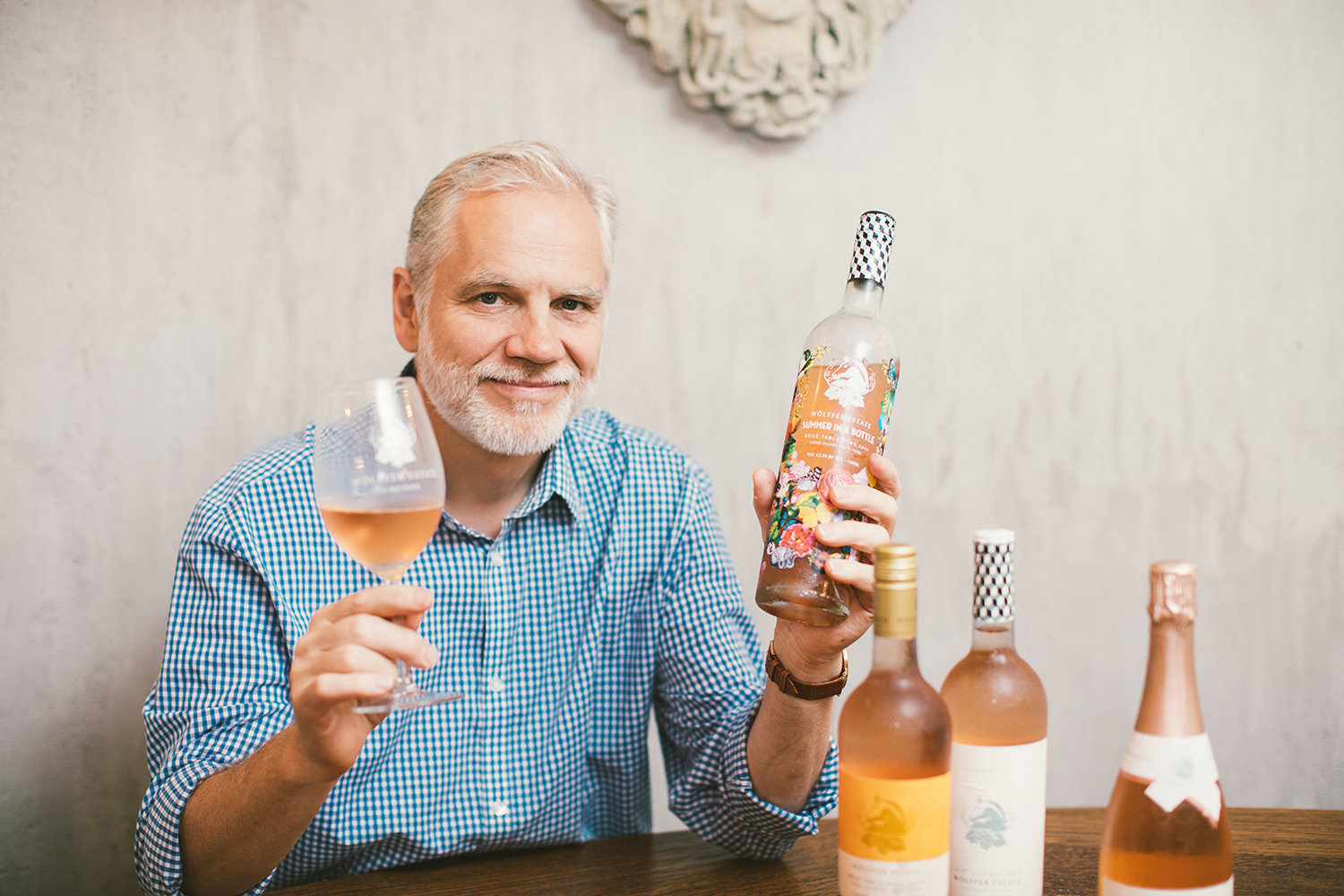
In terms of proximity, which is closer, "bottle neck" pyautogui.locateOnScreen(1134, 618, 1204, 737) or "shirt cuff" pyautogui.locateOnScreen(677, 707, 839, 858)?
"bottle neck" pyautogui.locateOnScreen(1134, 618, 1204, 737)

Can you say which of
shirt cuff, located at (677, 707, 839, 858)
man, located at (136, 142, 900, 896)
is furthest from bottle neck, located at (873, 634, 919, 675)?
shirt cuff, located at (677, 707, 839, 858)

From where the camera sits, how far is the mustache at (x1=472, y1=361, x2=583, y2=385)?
1334 millimetres

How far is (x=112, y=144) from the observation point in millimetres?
1690

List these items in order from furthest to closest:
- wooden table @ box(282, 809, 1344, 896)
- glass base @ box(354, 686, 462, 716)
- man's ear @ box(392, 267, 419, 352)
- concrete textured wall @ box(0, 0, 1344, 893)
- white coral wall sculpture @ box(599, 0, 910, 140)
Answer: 1. white coral wall sculpture @ box(599, 0, 910, 140)
2. concrete textured wall @ box(0, 0, 1344, 893)
3. man's ear @ box(392, 267, 419, 352)
4. wooden table @ box(282, 809, 1344, 896)
5. glass base @ box(354, 686, 462, 716)

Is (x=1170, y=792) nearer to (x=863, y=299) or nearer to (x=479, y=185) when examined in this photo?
(x=863, y=299)

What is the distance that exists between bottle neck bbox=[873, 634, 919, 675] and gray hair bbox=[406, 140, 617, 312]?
920 millimetres

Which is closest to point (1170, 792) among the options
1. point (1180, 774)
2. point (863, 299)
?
point (1180, 774)

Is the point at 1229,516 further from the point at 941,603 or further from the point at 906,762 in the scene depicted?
the point at 906,762

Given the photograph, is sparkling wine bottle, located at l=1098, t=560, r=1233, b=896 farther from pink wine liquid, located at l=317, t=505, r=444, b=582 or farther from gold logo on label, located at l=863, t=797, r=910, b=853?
pink wine liquid, located at l=317, t=505, r=444, b=582

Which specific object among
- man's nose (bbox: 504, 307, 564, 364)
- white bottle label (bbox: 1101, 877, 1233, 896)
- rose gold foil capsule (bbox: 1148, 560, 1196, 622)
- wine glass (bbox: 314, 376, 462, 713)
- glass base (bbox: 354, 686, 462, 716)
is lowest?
white bottle label (bbox: 1101, 877, 1233, 896)

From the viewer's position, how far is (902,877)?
620mm

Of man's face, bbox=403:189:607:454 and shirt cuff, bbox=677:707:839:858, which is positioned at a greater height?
man's face, bbox=403:189:607:454

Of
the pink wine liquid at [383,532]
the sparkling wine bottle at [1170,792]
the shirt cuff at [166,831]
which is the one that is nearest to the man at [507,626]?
the shirt cuff at [166,831]

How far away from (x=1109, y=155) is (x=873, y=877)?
1908mm
